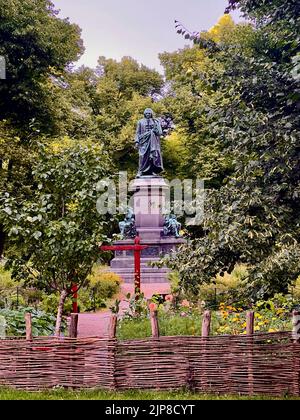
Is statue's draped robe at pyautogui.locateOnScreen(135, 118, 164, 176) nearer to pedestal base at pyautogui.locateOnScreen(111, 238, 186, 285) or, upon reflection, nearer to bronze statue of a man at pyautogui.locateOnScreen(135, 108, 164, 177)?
bronze statue of a man at pyautogui.locateOnScreen(135, 108, 164, 177)

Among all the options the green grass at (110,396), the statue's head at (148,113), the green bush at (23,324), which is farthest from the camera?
the statue's head at (148,113)

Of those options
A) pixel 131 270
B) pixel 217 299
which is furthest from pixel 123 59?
pixel 217 299

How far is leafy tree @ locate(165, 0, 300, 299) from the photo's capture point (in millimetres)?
5680

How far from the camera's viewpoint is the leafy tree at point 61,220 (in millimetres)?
7637

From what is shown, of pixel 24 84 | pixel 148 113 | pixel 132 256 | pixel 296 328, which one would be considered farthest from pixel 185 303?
pixel 148 113

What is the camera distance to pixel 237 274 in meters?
15.5

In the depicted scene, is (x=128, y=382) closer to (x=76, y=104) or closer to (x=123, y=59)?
(x=76, y=104)

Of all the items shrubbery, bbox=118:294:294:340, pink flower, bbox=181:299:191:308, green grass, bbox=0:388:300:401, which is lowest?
green grass, bbox=0:388:300:401

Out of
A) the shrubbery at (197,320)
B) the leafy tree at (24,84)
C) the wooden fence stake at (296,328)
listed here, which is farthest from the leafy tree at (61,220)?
the leafy tree at (24,84)

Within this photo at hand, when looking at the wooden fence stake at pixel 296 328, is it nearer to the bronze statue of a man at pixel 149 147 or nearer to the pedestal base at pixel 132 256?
the pedestal base at pixel 132 256

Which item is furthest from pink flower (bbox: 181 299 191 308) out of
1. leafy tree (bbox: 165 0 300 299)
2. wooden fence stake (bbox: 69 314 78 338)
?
leafy tree (bbox: 165 0 300 299)

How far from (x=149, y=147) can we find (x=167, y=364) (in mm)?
18228

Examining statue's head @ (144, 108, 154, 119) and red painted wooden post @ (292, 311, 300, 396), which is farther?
statue's head @ (144, 108, 154, 119)

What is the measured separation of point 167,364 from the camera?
6.49 m
